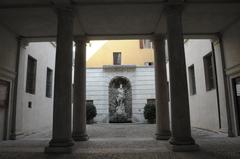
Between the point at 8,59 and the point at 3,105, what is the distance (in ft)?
7.09

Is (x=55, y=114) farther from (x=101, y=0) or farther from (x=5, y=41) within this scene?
(x=5, y=41)

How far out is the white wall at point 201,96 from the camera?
12.8 m

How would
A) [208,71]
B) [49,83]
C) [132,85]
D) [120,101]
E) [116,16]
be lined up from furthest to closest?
1. [132,85]
2. [120,101]
3. [49,83]
4. [208,71]
5. [116,16]

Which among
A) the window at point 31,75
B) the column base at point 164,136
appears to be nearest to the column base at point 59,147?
the column base at point 164,136

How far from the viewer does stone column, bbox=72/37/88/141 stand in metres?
9.70

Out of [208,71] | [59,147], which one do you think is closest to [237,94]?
[208,71]

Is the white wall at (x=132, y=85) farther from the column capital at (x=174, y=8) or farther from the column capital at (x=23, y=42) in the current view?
the column capital at (x=174, y=8)

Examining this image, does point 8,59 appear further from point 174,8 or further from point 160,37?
point 174,8

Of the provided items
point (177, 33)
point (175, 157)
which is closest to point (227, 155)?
point (175, 157)

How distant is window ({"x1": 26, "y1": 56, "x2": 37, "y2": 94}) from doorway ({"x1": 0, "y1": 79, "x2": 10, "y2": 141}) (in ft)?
8.94

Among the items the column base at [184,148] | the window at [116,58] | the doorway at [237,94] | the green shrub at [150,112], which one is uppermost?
the window at [116,58]

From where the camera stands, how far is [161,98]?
10.0 m

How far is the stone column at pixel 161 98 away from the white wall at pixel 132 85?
15.0 metres

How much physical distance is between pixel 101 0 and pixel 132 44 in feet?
67.2
